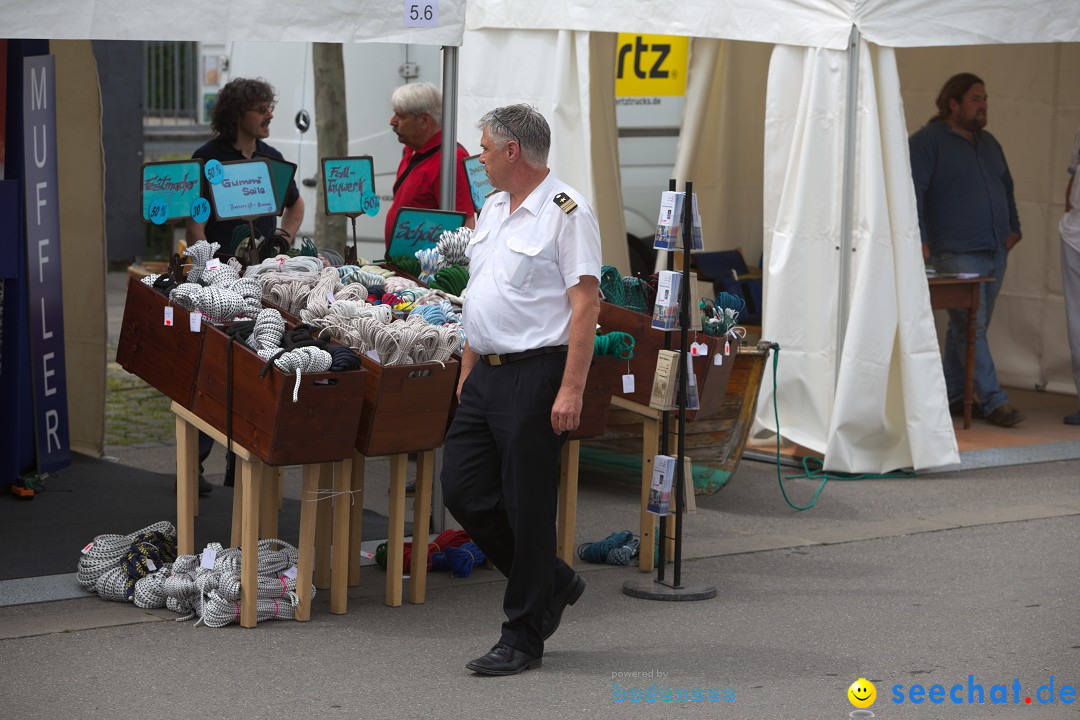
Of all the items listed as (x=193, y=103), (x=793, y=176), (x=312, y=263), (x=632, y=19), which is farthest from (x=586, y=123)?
(x=193, y=103)

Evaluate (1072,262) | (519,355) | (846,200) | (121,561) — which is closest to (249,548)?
(121,561)

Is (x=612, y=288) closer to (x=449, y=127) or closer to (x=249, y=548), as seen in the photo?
(x=449, y=127)

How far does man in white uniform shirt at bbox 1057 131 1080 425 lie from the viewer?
9.19m

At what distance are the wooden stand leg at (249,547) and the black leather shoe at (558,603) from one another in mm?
1049

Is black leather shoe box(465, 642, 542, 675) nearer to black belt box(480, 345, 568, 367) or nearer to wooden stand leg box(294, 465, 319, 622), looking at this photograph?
wooden stand leg box(294, 465, 319, 622)

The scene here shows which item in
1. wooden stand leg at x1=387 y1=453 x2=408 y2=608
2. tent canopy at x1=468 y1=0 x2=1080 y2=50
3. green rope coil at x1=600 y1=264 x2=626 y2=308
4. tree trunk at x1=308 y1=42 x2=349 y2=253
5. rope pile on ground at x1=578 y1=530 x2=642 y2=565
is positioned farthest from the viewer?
tree trunk at x1=308 y1=42 x2=349 y2=253

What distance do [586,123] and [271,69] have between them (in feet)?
12.7

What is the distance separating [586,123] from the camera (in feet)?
26.1

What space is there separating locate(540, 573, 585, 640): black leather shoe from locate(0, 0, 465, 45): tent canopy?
2.29 meters

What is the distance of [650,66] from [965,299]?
115 inches

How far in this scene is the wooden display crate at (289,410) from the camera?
493cm

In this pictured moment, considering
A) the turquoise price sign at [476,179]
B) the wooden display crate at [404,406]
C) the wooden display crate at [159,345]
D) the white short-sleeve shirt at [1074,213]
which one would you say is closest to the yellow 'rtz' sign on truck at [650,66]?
the white short-sleeve shirt at [1074,213]

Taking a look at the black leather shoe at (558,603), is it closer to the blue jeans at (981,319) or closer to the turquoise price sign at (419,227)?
the turquoise price sign at (419,227)

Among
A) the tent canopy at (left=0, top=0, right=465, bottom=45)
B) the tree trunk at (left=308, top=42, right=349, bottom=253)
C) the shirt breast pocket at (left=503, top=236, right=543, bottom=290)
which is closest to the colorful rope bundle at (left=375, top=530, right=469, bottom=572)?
the shirt breast pocket at (left=503, top=236, right=543, bottom=290)
